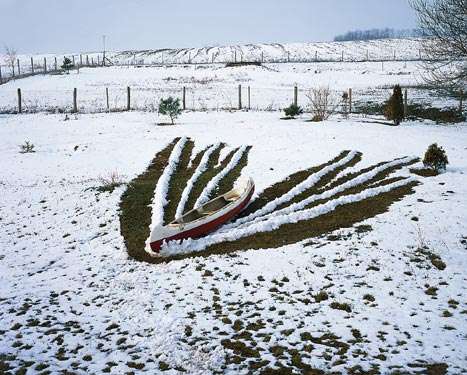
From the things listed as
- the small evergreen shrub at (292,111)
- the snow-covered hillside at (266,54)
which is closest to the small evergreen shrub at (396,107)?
the small evergreen shrub at (292,111)

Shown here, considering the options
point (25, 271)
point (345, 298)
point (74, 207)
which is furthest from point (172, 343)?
point (74, 207)

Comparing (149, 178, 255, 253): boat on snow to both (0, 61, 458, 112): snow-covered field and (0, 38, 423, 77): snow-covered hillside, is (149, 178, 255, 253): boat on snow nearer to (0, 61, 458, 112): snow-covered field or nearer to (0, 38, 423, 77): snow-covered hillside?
(0, 61, 458, 112): snow-covered field

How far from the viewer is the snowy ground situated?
23.2 ft

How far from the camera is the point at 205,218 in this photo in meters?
12.1

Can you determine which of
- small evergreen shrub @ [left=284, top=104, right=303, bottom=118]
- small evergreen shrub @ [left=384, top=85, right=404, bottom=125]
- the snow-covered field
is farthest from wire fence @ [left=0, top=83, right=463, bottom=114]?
small evergreen shrub @ [left=384, top=85, right=404, bottom=125]

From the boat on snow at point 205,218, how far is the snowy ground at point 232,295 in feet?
3.16

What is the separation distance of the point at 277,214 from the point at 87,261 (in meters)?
5.63

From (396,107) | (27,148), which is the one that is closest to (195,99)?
(396,107)

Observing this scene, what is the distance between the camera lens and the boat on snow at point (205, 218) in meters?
11.4

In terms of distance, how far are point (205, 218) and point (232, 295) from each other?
11.0 ft

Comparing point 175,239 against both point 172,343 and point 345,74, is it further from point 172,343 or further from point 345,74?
point 345,74

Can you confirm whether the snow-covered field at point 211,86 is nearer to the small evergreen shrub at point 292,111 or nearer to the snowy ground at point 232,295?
the small evergreen shrub at point 292,111

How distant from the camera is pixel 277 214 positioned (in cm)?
1332

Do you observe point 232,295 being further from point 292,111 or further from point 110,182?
point 292,111
